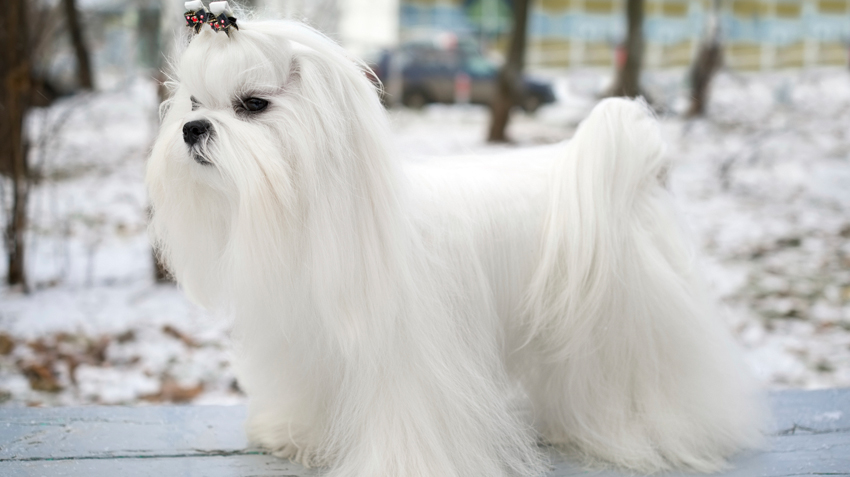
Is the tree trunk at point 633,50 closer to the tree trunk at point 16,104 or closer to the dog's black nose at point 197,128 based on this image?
the tree trunk at point 16,104

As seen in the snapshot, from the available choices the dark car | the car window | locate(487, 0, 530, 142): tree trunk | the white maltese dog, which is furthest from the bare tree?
the white maltese dog

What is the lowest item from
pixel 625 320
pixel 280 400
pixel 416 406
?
pixel 280 400

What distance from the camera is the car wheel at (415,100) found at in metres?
13.6

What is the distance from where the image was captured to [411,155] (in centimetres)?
197

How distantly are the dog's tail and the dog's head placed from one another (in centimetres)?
56

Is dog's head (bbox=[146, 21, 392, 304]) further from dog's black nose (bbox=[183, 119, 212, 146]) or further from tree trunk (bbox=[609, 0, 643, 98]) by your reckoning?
tree trunk (bbox=[609, 0, 643, 98])

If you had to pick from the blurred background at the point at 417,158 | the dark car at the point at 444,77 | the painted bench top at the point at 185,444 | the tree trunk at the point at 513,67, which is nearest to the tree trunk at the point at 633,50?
the blurred background at the point at 417,158

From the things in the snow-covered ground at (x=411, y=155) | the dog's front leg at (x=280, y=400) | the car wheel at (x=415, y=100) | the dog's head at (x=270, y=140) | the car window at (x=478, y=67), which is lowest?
the snow-covered ground at (x=411, y=155)

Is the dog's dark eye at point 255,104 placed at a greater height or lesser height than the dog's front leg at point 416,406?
greater

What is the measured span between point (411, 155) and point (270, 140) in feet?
1.77

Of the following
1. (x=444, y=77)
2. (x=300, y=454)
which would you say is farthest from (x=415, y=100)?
(x=300, y=454)

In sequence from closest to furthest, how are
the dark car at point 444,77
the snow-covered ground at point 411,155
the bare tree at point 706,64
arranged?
1. the snow-covered ground at point 411,155
2. the bare tree at point 706,64
3. the dark car at point 444,77

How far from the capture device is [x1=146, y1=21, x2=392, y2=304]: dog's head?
4.86 ft

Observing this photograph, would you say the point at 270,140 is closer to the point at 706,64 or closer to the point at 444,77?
the point at 706,64
